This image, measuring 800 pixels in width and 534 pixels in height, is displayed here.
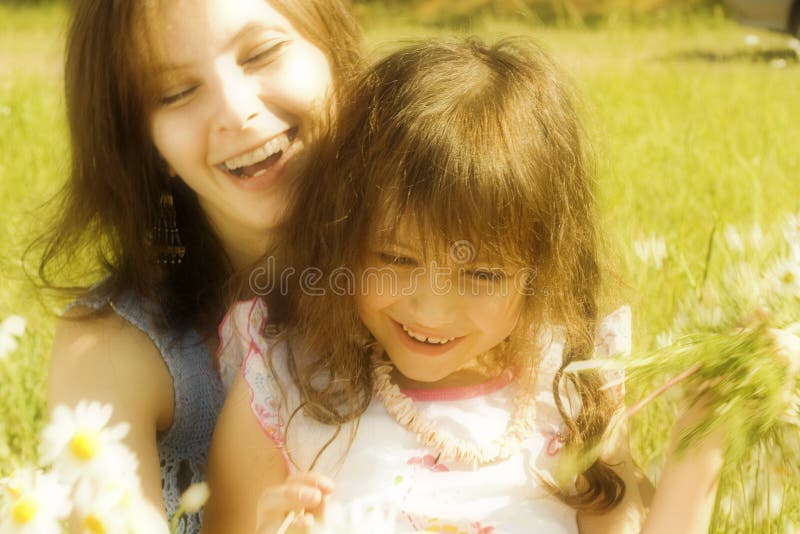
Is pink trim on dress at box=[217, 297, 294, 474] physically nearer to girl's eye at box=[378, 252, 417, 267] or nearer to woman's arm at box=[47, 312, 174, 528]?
woman's arm at box=[47, 312, 174, 528]

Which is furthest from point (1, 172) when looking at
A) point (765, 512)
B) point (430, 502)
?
point (765, 512)

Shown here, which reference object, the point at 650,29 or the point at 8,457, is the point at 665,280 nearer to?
the point at 8,457

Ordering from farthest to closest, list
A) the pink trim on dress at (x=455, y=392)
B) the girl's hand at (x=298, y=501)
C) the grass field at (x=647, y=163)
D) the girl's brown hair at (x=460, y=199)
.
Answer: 1. the grass field at (x=647, y=163)
2. the pink trim on dress at (x=455, y=392)
3. the girl's brown hair at (x=460, y=199)
4. the girl's hand at (x=298, y=501)

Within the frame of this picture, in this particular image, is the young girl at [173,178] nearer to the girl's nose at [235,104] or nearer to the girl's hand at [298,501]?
the girl's nose at [235,104]

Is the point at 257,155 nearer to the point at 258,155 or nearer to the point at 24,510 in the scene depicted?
the point at 258,155

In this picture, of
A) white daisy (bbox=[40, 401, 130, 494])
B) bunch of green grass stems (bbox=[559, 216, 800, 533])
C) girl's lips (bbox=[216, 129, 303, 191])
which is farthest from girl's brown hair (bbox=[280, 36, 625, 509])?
white daisy (bbox=[40, 401, 130, 494])

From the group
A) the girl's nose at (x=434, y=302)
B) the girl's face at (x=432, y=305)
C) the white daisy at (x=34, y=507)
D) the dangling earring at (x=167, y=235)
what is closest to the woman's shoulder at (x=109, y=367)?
the dangling earring at (x=167, y=235)

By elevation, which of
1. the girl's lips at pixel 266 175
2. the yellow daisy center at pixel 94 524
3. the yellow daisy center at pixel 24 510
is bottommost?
the girl's lips at pixel 266 175

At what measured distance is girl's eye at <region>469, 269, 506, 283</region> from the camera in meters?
1.31

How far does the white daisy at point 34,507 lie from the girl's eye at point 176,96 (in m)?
0.83

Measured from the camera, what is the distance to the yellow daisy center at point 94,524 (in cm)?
87

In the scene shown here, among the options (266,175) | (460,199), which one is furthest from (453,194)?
Answer: (266,175)

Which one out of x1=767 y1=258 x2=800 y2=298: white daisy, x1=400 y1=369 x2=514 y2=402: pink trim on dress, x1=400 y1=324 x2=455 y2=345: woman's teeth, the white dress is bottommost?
the white dress

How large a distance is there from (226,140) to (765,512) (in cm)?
94
